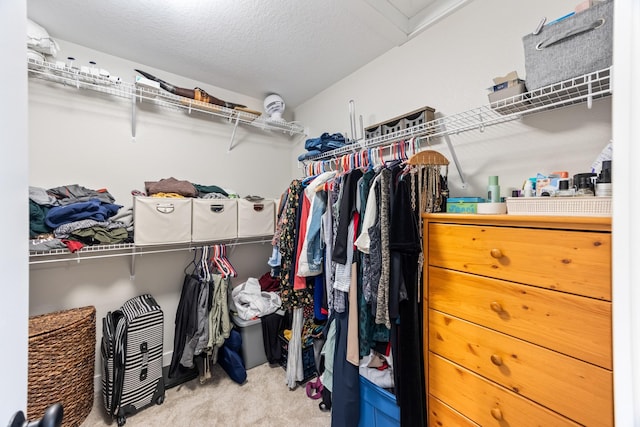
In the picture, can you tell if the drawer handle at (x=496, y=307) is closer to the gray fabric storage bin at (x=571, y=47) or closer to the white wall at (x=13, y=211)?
the gray fabric storage bin at (x=571, y=47)

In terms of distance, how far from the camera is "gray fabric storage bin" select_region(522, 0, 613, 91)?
2.84ft

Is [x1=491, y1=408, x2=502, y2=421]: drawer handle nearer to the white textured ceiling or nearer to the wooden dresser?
the wooden dresser

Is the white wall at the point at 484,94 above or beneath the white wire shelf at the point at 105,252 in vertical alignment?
above

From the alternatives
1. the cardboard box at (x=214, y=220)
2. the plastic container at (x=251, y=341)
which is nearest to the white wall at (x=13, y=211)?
the cardboard box at (x=214, y=220)

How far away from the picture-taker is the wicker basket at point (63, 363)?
52.4 inches

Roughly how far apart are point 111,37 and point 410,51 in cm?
208

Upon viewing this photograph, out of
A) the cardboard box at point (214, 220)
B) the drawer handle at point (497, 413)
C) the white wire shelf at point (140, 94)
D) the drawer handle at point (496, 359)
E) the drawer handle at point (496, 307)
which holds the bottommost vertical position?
the drawer handle at point (497, 413)

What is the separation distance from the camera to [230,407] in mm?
1695

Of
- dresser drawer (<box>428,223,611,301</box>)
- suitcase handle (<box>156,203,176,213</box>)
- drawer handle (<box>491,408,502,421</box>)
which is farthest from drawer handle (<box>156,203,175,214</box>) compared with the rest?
drawer handle (<box>491,408,502,421</box>)

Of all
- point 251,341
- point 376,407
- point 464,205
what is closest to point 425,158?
point 464,205

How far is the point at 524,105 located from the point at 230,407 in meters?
2.44

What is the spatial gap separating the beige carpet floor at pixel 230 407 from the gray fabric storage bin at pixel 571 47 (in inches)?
83.8
